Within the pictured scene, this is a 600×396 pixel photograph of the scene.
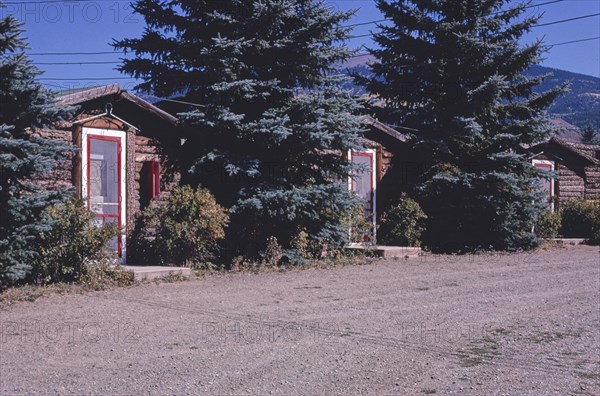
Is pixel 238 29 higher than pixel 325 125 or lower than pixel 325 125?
higher

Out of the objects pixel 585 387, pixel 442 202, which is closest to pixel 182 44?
pixel 442 202

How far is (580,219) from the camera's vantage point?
23547 millimetres

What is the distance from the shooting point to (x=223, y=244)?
49.3ft

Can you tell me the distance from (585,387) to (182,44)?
10.9 metres

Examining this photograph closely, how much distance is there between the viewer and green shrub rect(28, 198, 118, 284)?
11.2 m

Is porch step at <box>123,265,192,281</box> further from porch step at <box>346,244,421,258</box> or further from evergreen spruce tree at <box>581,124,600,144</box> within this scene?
evergreen spruce tree at <box>581,124,600,144</box>

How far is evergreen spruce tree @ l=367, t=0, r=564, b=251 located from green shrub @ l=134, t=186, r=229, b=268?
297 inches

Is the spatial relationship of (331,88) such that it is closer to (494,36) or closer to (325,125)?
(325,125)

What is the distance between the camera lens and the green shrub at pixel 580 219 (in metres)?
23.2

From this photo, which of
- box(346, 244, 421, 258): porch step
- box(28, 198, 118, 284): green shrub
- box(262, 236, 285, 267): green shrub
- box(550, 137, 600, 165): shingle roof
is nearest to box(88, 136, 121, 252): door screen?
box(28, 198, 118, 284): green shrub

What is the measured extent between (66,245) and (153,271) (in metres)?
1.74

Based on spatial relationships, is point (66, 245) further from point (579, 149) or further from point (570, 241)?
point (579, 149)

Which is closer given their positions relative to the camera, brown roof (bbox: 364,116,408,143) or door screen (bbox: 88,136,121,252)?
door screen (bbox: 88,136,121,252)

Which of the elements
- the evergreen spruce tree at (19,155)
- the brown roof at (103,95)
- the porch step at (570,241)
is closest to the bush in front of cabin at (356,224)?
the brown roof at (103,95)
